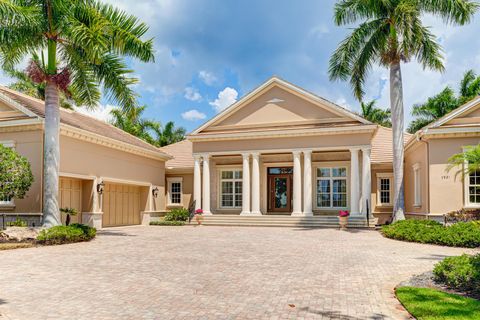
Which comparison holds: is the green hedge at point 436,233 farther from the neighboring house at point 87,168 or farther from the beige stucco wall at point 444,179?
the neighboring house at point 87,168

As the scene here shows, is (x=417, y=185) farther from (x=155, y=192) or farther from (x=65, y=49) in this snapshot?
(x=65, y=49)

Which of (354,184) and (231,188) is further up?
(354,184)

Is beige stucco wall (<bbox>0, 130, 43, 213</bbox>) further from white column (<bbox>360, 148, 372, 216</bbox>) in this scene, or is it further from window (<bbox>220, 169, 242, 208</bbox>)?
white column (<bbox>360, 148, 372, 216</bbox>)

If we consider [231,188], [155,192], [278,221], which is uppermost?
[231,188]

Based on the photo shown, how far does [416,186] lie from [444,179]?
2810 mm

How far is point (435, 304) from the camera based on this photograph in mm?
5969

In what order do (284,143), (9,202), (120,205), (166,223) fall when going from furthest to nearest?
(166,223)
(284,143)
(120,205)
(9,202)

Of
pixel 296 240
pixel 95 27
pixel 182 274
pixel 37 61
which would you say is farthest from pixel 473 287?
pixel 37 61

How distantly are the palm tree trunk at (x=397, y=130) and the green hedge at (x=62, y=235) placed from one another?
13.3m

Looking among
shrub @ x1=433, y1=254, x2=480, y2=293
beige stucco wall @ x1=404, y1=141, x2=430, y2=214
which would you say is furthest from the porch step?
shrub @ x1=433, y1=254, x2=480, y2=293

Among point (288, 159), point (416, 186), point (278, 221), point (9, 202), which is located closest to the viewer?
point (9, 202)

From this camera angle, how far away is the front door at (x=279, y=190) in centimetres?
2553

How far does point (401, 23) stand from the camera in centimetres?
1753

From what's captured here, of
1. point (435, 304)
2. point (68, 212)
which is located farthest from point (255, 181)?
point (435, 304)
